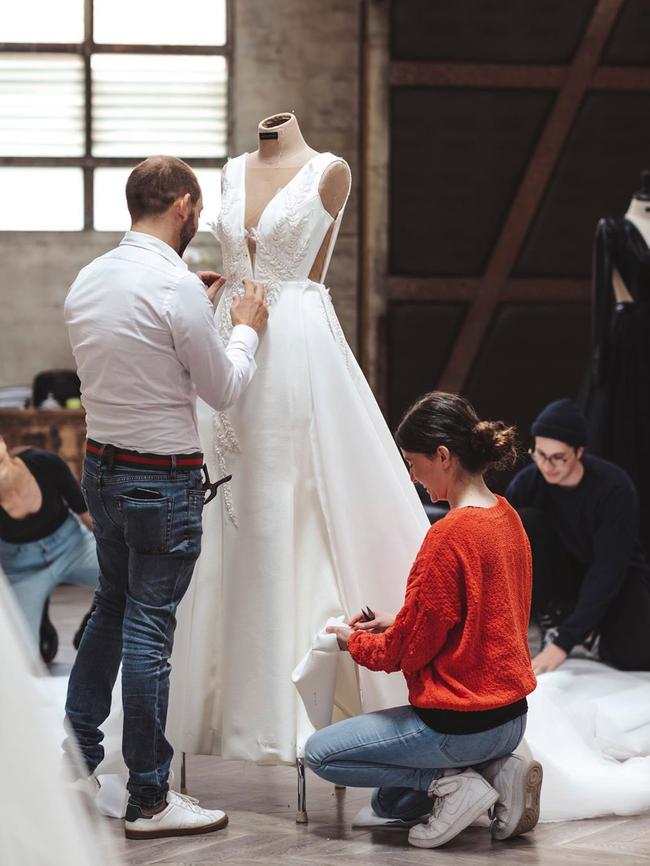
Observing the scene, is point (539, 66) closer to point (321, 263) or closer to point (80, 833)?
point (321, 263)

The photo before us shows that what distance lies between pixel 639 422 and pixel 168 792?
3052 mm

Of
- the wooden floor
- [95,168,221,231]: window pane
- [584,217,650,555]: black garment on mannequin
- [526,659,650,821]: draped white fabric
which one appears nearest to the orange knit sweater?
the wooden floor

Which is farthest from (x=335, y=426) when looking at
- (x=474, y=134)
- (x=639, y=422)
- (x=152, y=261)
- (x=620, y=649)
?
(x=474, y=134)

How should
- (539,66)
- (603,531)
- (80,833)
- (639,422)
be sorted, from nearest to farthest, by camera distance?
(80,833) < (603,531) < (639,422) < (539,66)

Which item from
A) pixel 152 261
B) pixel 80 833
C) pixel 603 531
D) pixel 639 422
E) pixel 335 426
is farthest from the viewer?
pixel 639 422

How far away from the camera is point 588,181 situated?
7406mm

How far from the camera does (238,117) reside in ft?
25.1

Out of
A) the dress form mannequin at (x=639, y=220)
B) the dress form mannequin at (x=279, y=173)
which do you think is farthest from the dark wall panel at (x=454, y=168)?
the dress form mannequin at (x=279, y=173)

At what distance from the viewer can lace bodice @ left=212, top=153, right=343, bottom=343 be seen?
9.81ft

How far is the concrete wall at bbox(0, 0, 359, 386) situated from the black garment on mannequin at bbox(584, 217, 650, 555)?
101 inches

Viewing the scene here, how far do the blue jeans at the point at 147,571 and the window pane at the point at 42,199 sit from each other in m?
5.28

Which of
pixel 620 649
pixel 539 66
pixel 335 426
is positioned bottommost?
pixel 620 649

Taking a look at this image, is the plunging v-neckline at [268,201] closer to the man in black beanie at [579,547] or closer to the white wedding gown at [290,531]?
the white wedding gown at [290,531]

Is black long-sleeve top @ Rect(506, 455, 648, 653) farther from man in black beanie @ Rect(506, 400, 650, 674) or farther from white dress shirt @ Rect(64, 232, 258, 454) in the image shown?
white dress shirt @ Rect(64, 232, 258, 454)
